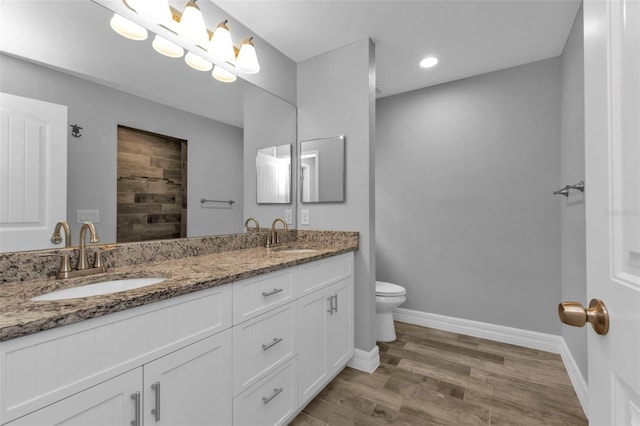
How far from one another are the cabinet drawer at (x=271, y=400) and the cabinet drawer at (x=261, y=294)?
0.31 meters

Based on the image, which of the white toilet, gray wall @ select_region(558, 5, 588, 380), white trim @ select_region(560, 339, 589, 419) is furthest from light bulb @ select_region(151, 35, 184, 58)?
white trim @ select_region(560, 339, 589, 419)

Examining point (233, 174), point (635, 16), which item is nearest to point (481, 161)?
point (233, 174)

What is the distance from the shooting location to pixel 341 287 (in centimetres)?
185

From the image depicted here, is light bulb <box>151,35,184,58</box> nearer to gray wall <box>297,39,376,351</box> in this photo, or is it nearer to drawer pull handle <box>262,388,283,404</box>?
gray wall <box>297,39,376,351</box>

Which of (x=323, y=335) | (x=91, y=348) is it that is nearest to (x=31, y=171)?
(x=91, y=348)

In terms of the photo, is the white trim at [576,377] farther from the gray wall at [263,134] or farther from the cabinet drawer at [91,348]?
the gray wall at [263,134]

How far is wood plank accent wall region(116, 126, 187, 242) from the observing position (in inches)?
50.9

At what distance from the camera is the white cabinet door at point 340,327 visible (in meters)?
1.72

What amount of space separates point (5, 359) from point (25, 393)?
0.09 m

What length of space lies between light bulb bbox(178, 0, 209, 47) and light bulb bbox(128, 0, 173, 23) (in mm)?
78

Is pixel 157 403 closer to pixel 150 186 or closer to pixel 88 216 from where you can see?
pixel 88 216

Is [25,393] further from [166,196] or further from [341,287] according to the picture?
[341,287]

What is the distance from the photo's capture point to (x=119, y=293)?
32.2 inches

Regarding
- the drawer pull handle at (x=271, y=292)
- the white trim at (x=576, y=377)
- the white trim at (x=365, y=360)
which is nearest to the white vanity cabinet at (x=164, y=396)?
the drawer pull handle at (x=271, y=292)
